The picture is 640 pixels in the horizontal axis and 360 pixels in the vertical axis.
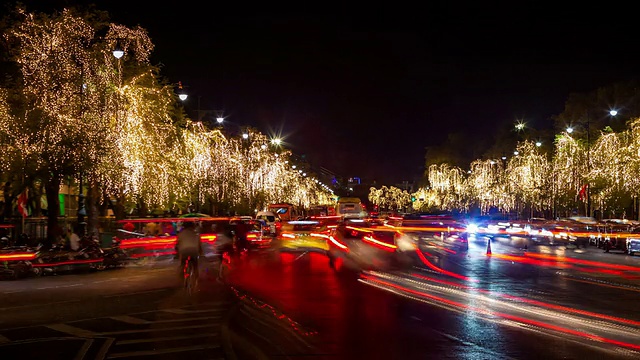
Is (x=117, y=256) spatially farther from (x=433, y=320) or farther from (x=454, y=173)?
(x=454, y=173)

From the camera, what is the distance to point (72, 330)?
522 inches

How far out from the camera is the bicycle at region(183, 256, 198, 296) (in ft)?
64.2

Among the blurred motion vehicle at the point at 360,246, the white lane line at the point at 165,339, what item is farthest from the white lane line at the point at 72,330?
the blurred motion vehicle at the point at 360,246

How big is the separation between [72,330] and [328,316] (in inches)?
197

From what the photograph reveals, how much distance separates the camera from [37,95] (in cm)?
3161

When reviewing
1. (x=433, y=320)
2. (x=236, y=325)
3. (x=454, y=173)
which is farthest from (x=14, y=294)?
(x=454, y=173)

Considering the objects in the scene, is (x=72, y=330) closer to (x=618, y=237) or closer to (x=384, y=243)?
(x=384, y=243)

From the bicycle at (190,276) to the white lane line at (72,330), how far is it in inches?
227

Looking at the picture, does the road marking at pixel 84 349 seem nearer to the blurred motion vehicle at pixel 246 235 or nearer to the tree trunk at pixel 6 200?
the blurred motion vehicle at pixel 246 235

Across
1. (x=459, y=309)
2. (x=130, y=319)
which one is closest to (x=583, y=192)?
(x=459, y=309)

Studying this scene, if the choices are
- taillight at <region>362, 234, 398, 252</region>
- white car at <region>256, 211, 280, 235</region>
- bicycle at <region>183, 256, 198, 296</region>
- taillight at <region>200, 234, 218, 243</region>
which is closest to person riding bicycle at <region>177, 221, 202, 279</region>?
bicycle at <region>183, 256, 198, 296</region>

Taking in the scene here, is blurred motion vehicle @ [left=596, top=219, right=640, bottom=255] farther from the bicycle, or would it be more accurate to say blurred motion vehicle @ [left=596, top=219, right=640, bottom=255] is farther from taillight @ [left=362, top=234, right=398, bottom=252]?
the bicycle

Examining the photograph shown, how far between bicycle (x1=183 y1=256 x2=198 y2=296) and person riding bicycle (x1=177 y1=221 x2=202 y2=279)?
11 centimetres

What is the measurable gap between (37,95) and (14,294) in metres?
13.9
